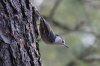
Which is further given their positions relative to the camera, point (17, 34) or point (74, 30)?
point (74, 30)

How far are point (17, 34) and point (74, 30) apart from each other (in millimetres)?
3530

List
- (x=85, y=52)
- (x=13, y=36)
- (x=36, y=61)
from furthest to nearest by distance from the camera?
(x=85, y=52) < (x=36, y=61) < (x=13, y=36)

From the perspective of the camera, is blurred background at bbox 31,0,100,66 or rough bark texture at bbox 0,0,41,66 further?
blurred background at bbox 31,0,100,66

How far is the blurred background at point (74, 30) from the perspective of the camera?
15.7ft

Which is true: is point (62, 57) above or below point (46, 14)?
below

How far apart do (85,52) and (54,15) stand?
0.70m

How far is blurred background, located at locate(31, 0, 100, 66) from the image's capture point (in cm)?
479

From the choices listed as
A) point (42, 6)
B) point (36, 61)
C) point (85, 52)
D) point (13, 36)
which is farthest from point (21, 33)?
point (85, 52)

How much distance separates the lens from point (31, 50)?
5.27 ft

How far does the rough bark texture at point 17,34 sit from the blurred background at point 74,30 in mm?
3031

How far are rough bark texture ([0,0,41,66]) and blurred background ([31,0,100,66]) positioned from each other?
3.03 m

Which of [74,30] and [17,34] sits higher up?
[74,30]

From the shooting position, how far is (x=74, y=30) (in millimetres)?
5035

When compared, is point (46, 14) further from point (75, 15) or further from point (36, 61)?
point (36, 61)
